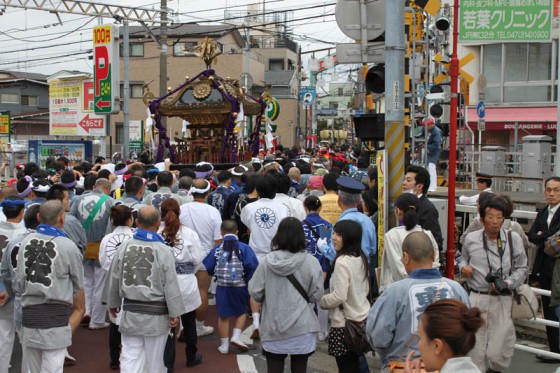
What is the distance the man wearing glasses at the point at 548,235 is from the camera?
6.46m

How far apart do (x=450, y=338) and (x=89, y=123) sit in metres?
24.1

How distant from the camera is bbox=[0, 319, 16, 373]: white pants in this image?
19.5ft

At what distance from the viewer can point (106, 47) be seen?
1959 cm

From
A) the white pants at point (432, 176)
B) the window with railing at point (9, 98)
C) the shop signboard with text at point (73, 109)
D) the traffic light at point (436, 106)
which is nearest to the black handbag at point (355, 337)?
the white pants at point (432, 176)

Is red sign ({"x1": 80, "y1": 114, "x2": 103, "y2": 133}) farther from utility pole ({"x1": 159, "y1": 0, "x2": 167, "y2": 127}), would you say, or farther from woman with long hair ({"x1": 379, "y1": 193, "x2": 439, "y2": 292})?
woman with long hair ({"x1": 379, "y1": 193, "x2": 439, "y2": 292})

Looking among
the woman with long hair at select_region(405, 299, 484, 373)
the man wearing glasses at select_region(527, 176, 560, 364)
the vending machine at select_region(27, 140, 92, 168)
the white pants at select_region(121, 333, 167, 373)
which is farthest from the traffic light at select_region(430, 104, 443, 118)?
the vending machine at select_region(27, 140, 92, 168)

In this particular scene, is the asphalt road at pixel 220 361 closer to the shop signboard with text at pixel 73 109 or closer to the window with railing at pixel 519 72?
the shop signboard with text at pixel 73 109

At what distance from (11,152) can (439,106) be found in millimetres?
16537

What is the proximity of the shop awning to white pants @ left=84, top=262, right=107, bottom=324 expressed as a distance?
2050 cm

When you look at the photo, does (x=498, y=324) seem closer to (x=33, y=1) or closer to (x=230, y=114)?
(x=230, y=114)

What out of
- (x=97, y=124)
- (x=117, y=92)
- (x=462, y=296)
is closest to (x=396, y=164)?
(x=462, y=296)

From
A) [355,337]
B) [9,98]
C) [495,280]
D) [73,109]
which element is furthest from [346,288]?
[9,98]

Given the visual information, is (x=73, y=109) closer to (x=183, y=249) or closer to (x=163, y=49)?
(x=163, y=49)

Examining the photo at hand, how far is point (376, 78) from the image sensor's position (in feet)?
22.3
